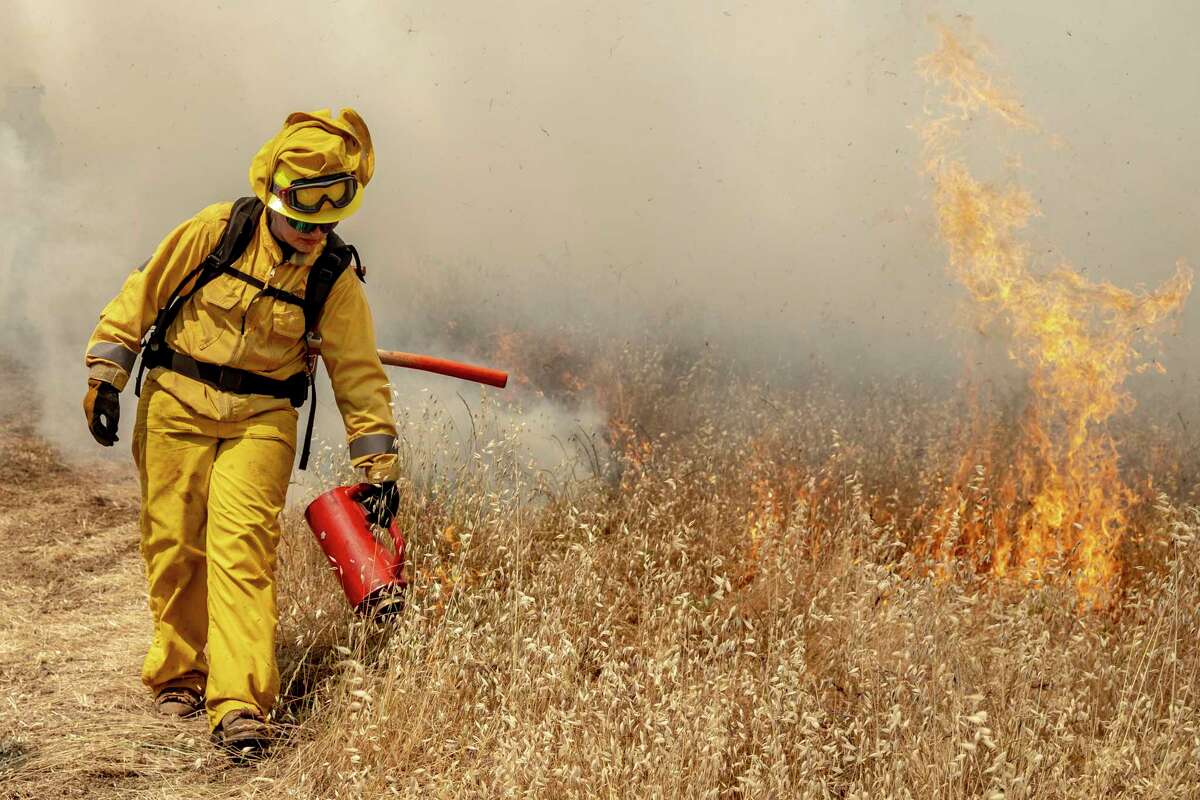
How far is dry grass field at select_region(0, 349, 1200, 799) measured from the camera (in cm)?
281

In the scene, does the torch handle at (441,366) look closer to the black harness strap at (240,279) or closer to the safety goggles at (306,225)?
the black harness strap at (240,279)

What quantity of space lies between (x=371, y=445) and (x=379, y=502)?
0.21 metres

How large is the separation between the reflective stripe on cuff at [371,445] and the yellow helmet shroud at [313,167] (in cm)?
80

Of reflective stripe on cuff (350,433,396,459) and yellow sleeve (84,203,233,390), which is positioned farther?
reflective stripe on cuff (350,433,396,459)

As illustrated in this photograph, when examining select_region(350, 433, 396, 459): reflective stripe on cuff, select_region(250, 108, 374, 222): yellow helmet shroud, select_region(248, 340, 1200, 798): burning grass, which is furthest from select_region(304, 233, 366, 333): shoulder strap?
select_region(248, 340, 1200, 798): burning grass

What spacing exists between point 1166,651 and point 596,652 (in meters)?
1.96

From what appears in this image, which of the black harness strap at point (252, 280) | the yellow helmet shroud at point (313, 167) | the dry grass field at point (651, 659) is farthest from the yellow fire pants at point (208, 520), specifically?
the yellow helmet shroud at point (313, 167)

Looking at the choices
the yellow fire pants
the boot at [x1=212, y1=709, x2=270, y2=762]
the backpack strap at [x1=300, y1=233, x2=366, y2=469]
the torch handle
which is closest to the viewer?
the boot at [x1=212, y1=709, x2=270, y2=762]

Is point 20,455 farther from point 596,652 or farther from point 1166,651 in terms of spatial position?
point 1166,651

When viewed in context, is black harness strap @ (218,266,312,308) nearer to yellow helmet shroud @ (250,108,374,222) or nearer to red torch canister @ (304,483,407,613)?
yellow helmet shroud @ (250,108,374,222)

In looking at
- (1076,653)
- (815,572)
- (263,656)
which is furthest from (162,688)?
(1076,653)

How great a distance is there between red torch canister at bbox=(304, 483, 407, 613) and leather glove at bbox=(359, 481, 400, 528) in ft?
0.20

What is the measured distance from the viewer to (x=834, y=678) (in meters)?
3.45

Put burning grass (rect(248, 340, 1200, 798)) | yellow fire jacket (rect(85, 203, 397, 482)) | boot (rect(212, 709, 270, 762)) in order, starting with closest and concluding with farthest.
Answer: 1. burning grass (rect(248, 340, 1200, 798))
2. boot (rect(212, 709, 270, 762))
3. yellow fire jacket (rect(85, 203, 397, 482))
